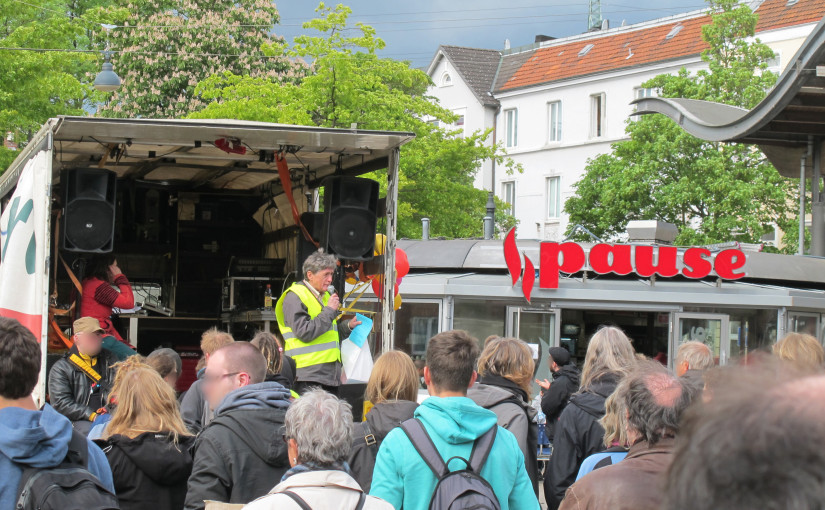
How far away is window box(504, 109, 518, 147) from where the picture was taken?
142 feet

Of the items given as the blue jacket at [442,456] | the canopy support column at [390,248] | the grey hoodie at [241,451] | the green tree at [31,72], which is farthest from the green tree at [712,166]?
the grey hoodie at [241,451]

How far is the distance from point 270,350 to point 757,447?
17.2ft

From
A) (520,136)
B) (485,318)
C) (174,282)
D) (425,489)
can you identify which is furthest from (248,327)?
(520,136)

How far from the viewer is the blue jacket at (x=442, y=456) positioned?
3.54 metres

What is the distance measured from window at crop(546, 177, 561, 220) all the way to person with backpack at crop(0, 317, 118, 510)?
3903 cm

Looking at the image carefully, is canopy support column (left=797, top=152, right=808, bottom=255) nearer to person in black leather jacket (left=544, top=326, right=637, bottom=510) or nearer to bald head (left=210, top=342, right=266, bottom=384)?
person in black leather jacket (left=544, top=326, right=637, bottom=510)

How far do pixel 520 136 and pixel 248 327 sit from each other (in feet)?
105

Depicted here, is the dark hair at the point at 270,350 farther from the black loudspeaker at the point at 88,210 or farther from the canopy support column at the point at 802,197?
the canopy support column at the point at 802,197

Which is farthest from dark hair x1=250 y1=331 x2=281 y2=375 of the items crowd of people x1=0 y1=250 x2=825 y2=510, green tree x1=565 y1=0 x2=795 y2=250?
green tree x1=565 y1=0 x2=795 y2=250

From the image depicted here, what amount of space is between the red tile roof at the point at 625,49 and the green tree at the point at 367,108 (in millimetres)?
15302

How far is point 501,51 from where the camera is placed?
154 feet

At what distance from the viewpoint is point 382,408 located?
4.64 m

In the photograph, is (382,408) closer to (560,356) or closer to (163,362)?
(163,362)

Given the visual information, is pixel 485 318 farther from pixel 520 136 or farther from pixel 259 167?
pixel 520 136
